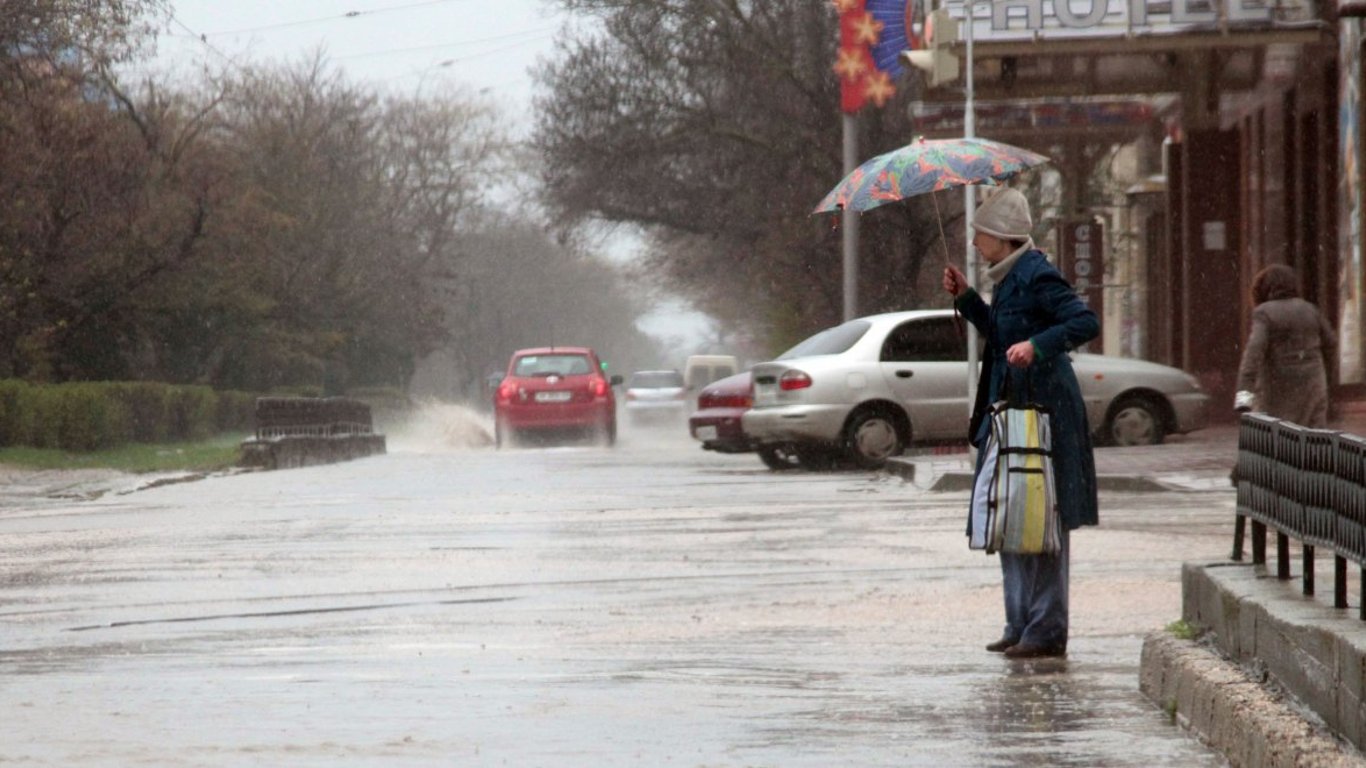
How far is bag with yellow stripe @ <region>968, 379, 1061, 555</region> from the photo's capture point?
8.03 meters

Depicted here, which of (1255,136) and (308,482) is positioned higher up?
(1255,136)

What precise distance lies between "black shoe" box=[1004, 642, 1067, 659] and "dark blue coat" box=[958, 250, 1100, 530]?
16.6 inches

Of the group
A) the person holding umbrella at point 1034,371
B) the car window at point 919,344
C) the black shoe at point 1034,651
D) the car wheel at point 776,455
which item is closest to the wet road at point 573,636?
the black shoe at point 1034,651

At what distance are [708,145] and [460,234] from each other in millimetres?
62420

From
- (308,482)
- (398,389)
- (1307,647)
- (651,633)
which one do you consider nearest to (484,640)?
(651,633)

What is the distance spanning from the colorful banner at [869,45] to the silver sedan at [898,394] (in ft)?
32.2

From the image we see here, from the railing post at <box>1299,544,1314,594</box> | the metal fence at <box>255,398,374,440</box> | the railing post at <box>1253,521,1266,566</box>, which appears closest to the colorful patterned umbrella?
the railing post at <box>1253,521,1266,566</box>

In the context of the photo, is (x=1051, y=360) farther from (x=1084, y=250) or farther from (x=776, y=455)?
(x=1084, y=250)

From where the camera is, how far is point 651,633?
9.48 m

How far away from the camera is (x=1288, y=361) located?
14844 millimetres

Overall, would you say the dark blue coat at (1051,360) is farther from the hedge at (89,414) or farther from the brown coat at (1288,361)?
the hedge at (89,414)

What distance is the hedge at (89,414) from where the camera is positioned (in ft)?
99.9

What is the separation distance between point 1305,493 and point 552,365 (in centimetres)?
3025

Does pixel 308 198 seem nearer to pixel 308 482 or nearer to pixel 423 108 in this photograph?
pixel 423 108
